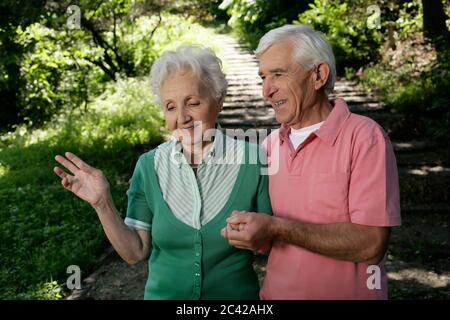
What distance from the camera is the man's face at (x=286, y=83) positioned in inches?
66.6

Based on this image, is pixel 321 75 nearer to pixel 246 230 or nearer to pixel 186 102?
pixel 186 102

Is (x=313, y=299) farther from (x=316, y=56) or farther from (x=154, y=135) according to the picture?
(x=154, y=135)

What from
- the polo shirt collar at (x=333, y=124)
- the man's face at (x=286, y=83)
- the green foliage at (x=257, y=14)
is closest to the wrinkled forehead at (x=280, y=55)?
the man's face at (x=286, y=83)

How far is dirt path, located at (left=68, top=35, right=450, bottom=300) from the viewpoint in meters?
4.02

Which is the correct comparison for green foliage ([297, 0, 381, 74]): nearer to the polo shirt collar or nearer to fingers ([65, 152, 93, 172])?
the polo shirt collar

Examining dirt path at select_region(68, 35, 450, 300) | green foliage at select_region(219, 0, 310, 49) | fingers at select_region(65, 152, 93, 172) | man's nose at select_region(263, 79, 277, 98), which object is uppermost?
green foliage at select_region(219, 0, 310, 49)

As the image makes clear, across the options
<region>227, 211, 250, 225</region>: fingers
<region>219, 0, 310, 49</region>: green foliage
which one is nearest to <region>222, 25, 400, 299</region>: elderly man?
Result: <region>227, 211, 250, 225</region>: fingers

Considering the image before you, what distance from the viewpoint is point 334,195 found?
1567mm

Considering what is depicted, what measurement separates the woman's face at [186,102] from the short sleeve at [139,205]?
201 millimetres

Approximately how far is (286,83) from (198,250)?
0.63 meters

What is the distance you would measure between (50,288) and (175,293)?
2.72m

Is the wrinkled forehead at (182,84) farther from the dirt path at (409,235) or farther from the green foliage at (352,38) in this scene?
the green foliage at (352,38)

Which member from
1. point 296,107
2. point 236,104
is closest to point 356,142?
point 296,107

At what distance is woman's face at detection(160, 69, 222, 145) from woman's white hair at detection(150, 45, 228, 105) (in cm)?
2
